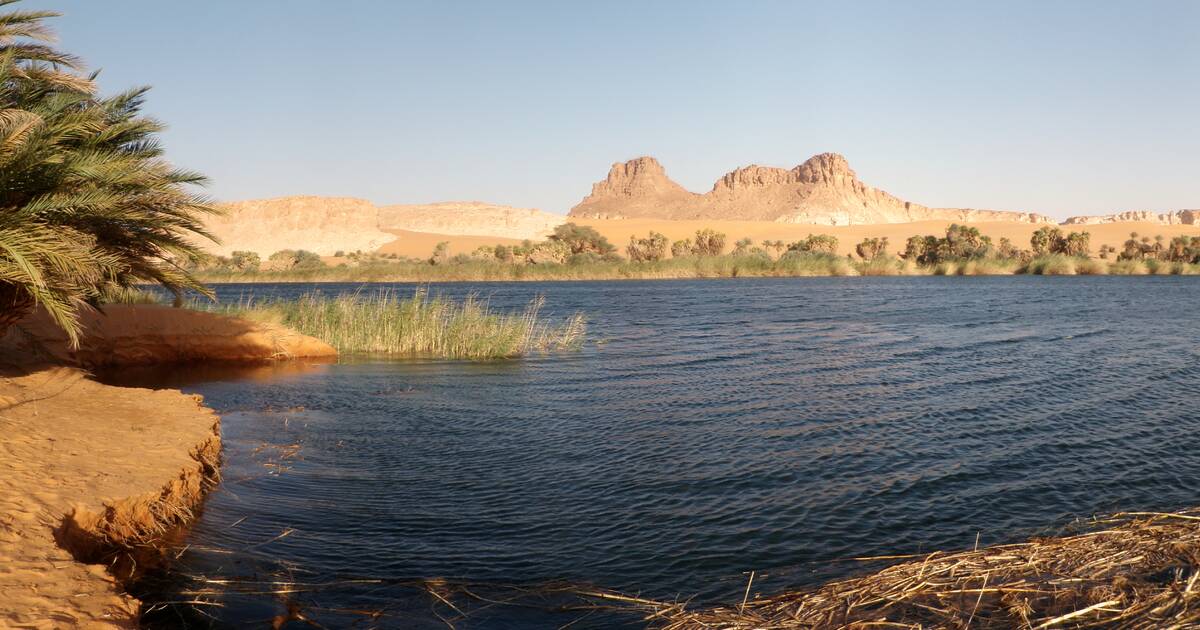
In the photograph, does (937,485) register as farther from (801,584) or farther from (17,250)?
(17,250)

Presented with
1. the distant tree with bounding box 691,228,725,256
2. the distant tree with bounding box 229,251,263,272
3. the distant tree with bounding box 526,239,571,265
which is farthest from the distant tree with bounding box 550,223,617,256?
the distant tree with bounding box 229,251,263,272

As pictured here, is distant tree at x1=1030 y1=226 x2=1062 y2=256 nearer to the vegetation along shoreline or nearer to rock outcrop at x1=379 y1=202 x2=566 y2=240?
the vegetation along shoreline

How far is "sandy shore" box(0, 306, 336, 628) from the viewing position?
14.5 feet

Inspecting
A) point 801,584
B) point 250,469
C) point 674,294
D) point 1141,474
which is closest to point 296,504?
point 250,469

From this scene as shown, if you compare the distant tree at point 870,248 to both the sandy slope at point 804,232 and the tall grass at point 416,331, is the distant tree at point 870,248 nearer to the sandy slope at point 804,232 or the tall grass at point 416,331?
the sandy slope at point 804,232

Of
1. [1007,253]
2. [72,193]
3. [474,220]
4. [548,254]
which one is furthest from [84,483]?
[474,220]

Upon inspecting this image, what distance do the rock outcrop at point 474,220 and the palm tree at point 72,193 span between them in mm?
125450

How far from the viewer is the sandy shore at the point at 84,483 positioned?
4.43m

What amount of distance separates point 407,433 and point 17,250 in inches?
203

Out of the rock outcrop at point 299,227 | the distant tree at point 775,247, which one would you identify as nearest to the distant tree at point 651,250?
the distant tree at point 775,247

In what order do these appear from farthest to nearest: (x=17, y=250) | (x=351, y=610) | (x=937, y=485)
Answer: (x=937, y=485)
(x=17, y=250)
(x=351, y=610)

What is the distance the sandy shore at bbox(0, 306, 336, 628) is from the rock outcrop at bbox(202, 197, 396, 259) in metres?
102

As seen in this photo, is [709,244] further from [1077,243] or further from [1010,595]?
[1010,595]

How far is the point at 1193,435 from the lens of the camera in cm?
1031
